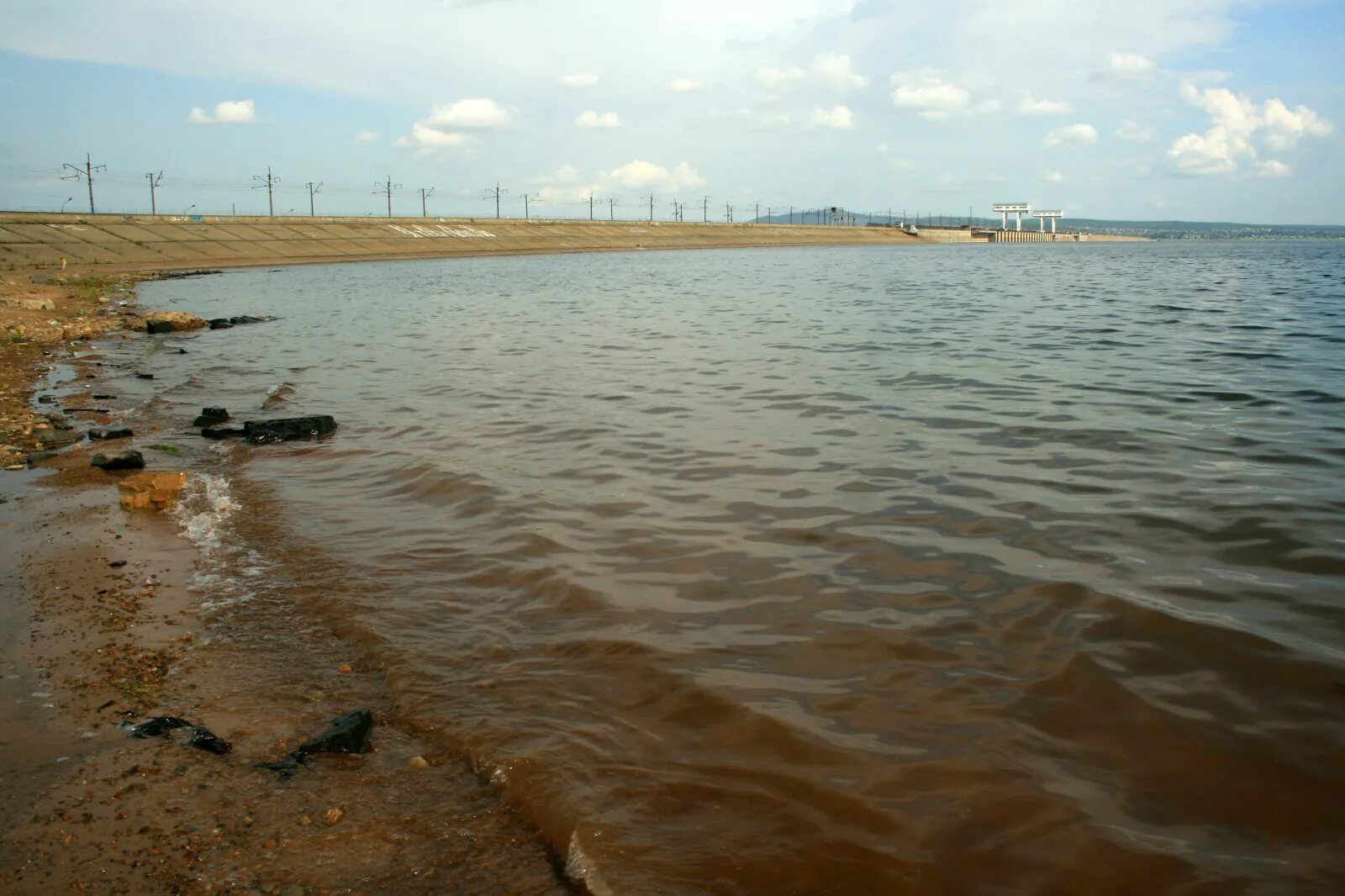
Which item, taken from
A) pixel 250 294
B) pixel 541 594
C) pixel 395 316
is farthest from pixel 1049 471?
pixel 250 294

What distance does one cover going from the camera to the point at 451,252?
85.4m

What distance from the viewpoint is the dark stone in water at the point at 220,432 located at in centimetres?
1083

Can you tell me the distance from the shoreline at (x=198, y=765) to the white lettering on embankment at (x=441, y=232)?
88.6 metres

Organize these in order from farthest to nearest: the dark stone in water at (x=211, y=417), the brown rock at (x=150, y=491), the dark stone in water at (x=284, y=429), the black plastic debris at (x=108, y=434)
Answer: the dark stone in water at (x=211, y=417) < the dark stone in water at (x=284, y=429) < the black plastic debris at (x=108, y=434) < the brown rock at (x=150, y=491)

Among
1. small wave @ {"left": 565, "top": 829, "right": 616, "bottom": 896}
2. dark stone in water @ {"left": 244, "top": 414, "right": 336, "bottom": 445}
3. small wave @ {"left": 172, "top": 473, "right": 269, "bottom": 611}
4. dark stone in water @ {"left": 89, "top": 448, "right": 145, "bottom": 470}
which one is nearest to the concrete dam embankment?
dark stone in water @ {"left": 244, "top": 414, "right": 336, "bottom": 445}

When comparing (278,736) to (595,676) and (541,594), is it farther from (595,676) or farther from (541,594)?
(541,594)

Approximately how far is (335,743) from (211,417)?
30.1ft

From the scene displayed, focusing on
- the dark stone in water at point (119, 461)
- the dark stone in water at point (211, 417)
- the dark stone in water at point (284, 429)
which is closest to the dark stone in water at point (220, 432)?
the dark stone in water at point (284, 429)

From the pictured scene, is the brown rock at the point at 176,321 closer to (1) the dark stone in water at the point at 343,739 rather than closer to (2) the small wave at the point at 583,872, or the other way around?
(1) the dark stone in water at the point at 343,739

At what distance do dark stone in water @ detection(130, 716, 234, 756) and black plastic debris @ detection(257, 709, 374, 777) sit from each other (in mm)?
248

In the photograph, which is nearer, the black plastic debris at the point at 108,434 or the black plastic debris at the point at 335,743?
the black plastic debris at the point at 335,743

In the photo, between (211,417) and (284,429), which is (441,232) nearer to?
(211,417)

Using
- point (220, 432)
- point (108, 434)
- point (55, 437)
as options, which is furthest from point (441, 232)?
point (55, 437)

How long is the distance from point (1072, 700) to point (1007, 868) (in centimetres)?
133
